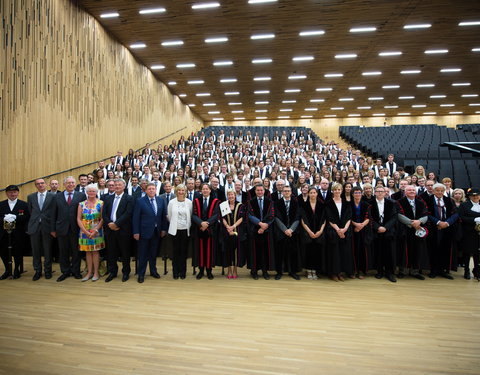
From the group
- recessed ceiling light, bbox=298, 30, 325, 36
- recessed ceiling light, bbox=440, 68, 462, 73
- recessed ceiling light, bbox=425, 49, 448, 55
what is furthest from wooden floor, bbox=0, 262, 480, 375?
recessed ceiling light, bbox=440, 68, 462, 73

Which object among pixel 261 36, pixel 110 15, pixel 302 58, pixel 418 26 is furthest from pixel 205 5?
pixel 418 26

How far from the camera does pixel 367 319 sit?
2.84 metres

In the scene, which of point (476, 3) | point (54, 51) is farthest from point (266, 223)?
point (476, 3)

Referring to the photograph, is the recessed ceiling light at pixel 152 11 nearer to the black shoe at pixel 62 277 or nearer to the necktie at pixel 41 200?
the necktie at pixel 41 200

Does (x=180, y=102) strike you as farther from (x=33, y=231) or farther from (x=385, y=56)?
(x=33, y=231)

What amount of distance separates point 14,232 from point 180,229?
2.48m

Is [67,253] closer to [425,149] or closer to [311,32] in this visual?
[311,32]

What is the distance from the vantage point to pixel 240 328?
8.78 ft

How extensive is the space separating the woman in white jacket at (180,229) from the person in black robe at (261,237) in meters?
0.93

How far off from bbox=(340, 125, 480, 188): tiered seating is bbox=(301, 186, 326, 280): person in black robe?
5.46 meters

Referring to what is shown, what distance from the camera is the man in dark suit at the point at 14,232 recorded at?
4215mm

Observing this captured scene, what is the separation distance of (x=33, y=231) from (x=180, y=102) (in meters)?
17.1

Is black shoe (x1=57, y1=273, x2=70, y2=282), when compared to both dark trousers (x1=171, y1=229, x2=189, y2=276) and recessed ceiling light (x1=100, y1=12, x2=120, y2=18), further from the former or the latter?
recessed ceiling light (x1=100, y1=12, x2=120, y2=18)

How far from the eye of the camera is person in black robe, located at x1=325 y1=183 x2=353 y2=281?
4.02m
